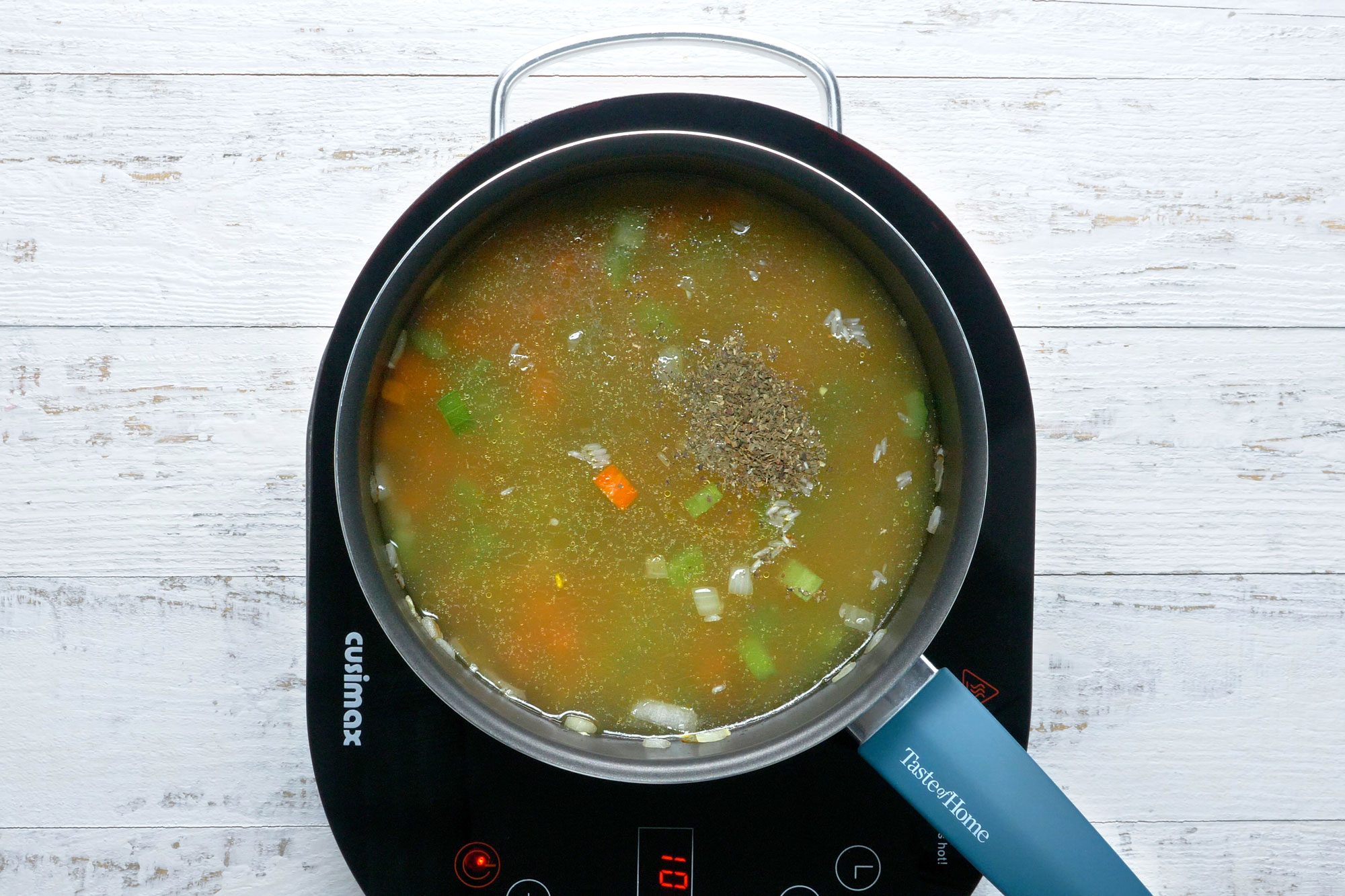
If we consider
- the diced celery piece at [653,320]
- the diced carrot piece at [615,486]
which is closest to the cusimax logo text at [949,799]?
the diced carrot piece at [615,486]

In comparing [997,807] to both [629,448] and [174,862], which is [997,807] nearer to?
[629,448]

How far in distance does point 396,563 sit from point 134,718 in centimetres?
55

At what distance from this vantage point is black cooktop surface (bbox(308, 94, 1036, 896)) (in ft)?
2.99

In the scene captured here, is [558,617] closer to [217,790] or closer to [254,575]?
[254,575]

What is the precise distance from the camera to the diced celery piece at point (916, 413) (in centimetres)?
94

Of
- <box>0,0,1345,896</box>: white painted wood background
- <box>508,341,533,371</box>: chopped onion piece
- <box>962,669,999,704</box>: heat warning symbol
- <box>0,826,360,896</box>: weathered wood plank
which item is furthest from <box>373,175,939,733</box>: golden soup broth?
<box>0,826,360,896</box>: weathered wood plank

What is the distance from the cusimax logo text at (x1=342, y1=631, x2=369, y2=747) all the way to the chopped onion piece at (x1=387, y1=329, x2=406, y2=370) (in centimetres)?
28

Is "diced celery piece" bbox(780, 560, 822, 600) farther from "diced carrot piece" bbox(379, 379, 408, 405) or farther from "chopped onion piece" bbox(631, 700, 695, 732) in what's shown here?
"diced carrot piece" bbox(379, 379, 408, 405)

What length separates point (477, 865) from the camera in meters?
0.94

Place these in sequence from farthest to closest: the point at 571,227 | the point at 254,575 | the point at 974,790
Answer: the point at 254,575
the point at 571,227
the point at 974,790


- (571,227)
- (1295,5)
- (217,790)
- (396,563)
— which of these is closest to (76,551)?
(217,790)

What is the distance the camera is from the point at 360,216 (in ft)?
3.92

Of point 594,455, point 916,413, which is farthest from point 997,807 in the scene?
point 594,455

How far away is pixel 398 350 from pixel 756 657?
505 millimetres
